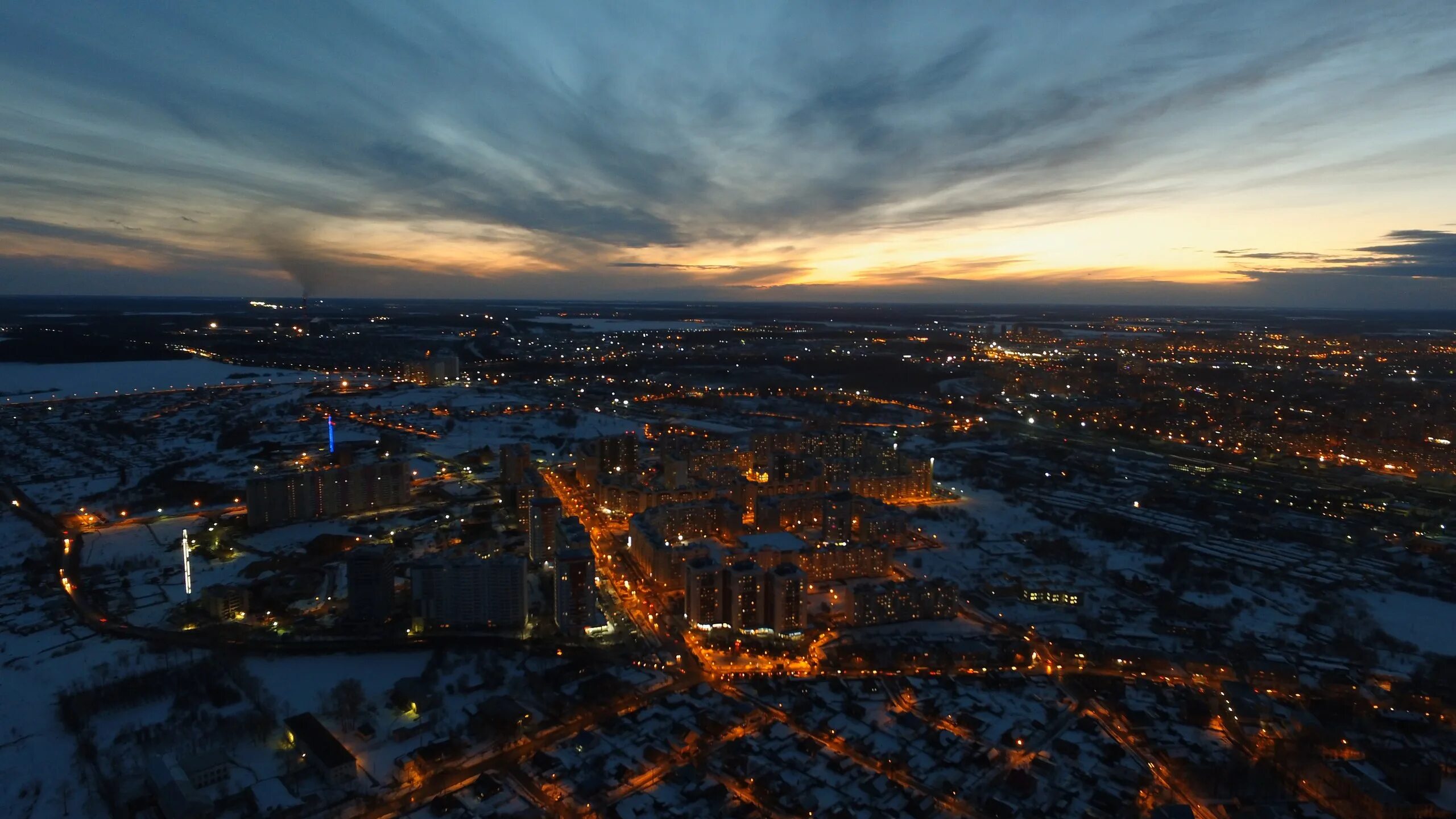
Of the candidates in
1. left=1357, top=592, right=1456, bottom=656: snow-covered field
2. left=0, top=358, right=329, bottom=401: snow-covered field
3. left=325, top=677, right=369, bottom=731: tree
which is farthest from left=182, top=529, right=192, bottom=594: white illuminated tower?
left=0, top=358, right=329, bottom=401: snow-covered field

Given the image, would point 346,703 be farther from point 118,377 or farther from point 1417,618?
point 118,377

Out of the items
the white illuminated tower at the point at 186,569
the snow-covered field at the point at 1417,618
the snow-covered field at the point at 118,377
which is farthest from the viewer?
the snow-covered field at the point at 118,377

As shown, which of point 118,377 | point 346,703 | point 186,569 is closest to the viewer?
point 346,703

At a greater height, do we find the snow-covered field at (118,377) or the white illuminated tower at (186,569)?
the snow-covered field at (118,377)

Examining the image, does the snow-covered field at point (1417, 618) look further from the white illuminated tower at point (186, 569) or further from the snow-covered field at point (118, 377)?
the snow-covered field at point (118, 377)

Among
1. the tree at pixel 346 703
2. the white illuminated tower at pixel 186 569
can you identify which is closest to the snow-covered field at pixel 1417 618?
the tree at pixel 346 703

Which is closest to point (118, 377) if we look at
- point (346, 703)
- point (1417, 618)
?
point (346, 703)

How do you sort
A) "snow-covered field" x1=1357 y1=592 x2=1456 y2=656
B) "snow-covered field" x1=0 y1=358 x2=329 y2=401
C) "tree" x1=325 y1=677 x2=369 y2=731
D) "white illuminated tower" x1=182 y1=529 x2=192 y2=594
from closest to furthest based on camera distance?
"tree" x1=325 y1=677 x2=369 y2=731 → "snow-covered field" x1=1357 y1=592 x2=1456 y2=656 → "white illuminated tower" x1=182 y1=529 x2=192 y2=594 → "snow-covered field" x1=0 y1=358 x2=329 y2=401

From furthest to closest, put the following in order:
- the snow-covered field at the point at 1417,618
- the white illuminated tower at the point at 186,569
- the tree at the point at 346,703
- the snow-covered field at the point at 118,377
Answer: the snow-covered field at the point at 118,377 < the white illuminated tower at the point at 186,569 < the snow-covered field at the point at 1417,618 < the tree at the point at 346,703

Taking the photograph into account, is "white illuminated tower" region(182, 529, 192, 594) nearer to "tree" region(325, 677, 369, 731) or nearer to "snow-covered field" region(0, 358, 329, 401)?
"tree" region(325, 677, 369, 731)

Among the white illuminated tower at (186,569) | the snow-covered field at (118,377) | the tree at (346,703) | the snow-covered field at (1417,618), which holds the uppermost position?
the snow-covered field at (118,377)
